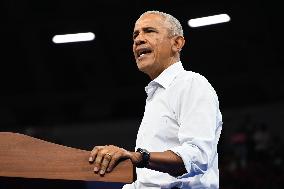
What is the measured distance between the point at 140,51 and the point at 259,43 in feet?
37.4

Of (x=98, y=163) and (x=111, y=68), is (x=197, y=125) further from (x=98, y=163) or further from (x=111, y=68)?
(x=111, y=68)

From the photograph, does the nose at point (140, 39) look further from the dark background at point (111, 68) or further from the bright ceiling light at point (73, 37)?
the bright ceiling light at point (73, 37)

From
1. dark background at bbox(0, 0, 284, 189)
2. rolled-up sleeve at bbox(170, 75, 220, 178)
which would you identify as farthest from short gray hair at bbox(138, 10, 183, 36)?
dark background at bbox(0, 0, 284, 189)

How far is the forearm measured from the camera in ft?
4.26

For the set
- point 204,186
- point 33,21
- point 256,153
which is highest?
point 33,21

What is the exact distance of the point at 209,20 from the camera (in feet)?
39.0

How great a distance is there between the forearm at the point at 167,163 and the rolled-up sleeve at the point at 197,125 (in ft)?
0.06

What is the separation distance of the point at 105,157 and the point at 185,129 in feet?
1.42

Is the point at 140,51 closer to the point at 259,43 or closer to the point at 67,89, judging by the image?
the point at 259,43

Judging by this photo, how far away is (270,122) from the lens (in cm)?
1225

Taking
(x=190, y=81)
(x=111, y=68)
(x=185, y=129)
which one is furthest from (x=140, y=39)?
(x=111, y=68)

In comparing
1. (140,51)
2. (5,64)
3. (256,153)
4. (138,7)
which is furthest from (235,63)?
(140,51)

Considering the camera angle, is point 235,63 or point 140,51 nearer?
point 140,51

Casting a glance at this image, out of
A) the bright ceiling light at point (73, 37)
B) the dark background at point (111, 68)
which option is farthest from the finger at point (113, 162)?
the bright ceiling light at point (73, 37)
